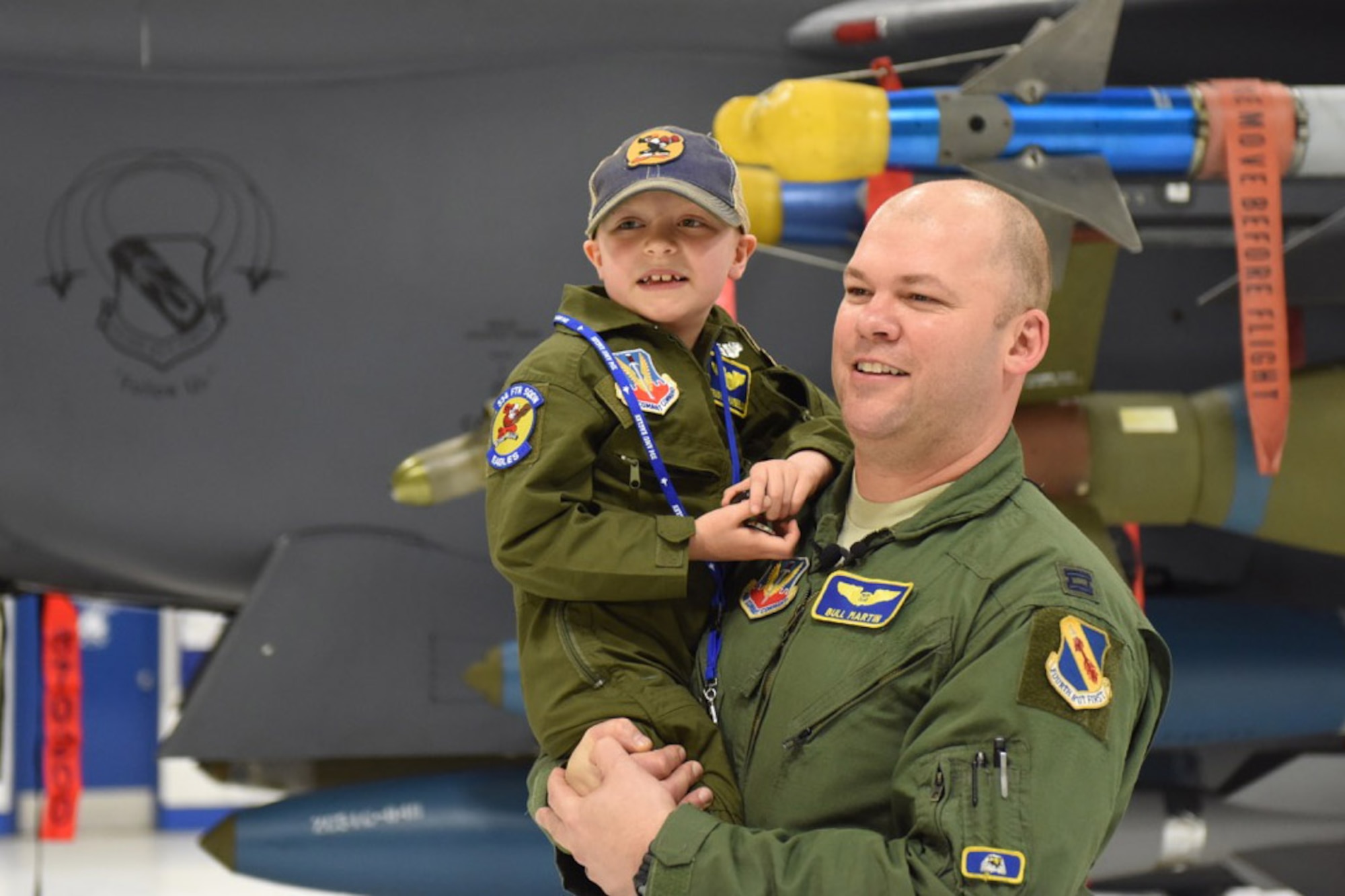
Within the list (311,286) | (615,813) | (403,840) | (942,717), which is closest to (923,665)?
(942,717)

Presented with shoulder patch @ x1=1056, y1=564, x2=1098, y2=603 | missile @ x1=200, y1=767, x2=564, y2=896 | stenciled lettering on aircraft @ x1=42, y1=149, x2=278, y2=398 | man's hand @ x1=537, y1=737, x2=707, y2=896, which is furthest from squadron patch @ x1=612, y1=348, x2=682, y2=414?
stenciled lettering on aircraft @ x1=42, y1=149, x2=278, y2=398

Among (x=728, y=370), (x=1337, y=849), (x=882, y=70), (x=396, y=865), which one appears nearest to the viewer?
(x=728, y=370)

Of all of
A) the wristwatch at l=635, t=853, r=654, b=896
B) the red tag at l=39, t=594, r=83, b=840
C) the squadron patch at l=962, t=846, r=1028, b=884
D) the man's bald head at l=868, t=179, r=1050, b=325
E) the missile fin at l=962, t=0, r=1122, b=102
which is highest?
the missile fin at l=962, t=0, r=1122, b=102

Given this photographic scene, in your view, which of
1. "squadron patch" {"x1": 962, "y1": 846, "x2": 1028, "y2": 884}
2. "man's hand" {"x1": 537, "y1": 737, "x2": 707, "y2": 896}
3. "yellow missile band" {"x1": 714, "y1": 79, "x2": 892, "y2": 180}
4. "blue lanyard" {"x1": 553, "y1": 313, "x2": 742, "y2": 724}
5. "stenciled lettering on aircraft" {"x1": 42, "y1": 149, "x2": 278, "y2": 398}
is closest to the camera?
"squadron patch" {"x1": 962, "y1": 846, "x2": 1028, "y2": 884}

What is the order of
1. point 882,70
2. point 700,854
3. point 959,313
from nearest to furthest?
point 700,854, point 959,313, point 882,70

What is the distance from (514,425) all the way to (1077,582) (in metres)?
0.59

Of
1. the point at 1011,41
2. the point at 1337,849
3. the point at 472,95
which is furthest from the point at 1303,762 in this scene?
the point at 472,95

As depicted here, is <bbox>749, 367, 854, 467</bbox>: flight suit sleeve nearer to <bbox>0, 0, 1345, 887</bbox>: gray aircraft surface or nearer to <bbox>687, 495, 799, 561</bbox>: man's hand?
<bbox>687, 495, 799, 561</bbox>: man's hand

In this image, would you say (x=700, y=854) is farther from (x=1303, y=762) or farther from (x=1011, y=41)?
(x=1303, y=762)

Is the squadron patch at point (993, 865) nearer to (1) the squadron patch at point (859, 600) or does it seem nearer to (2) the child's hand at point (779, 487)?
(1) the squadron patch at point (859, 600)

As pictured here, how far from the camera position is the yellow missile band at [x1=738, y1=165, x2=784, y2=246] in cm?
377

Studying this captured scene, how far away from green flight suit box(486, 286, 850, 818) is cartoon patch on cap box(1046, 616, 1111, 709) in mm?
364

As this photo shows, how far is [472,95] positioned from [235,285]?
0.85 m

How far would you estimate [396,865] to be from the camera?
13.8 ft
